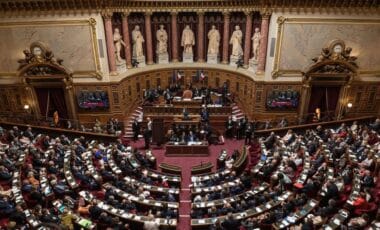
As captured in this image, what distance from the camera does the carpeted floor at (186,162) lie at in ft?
46.0

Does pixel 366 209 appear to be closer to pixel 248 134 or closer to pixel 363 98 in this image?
pixel 248 134

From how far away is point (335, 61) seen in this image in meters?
20.4

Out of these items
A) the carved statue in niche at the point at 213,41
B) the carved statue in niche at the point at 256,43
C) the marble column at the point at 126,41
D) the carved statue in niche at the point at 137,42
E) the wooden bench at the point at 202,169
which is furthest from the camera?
the carved statue in niche at the point at 213,41

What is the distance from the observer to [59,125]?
22094 millimetres

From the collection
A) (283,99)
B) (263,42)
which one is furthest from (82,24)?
(283,99)

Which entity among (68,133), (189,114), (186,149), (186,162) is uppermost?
(189,114)

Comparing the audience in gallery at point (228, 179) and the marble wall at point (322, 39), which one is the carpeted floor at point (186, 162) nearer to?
the audience in gallery at point (228, 179)

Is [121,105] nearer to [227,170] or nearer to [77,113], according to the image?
[77,113]

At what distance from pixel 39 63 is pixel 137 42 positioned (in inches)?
267

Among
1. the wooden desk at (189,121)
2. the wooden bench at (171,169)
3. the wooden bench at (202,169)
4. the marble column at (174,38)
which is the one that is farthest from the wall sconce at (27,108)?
the wooden bench at (202,169)

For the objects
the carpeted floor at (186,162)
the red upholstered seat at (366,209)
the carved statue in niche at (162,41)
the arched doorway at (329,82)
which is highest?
the carved statue in niche at (162,41)

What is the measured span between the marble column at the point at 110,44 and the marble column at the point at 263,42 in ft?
29.6

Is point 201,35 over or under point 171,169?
over

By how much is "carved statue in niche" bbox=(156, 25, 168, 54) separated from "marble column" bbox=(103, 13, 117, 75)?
13.2ft
